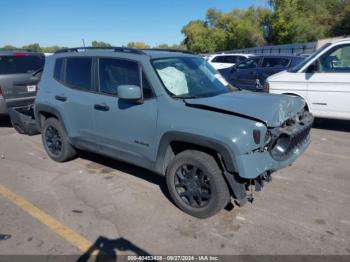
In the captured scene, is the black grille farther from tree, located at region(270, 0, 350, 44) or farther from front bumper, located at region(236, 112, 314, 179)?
tree, located at region(270, 0, 350, 44)

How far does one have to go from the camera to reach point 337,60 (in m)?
7.00

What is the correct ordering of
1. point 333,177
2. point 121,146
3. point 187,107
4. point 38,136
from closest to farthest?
point 187,107 → point 121,146 → point 333,177 → point 38,136

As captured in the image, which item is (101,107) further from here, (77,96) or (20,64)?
(20,64)

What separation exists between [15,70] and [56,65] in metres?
3.05

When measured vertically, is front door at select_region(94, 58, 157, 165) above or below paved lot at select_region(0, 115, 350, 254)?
above

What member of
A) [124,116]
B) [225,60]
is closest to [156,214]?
[124,116]

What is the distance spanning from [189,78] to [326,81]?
391 centimetres

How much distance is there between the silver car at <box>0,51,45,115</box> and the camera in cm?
764

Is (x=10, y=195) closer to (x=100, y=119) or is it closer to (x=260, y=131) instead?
(x=100, y=119)

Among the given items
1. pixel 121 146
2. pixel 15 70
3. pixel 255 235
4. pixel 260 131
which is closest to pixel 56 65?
pixel 121 146

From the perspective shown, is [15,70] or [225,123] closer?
[225,123]

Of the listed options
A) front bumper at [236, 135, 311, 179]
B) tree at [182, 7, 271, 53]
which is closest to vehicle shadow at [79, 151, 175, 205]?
front bumper at [236, 135, 311, 179]

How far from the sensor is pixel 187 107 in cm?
376

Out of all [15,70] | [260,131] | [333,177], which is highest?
[15,70]
